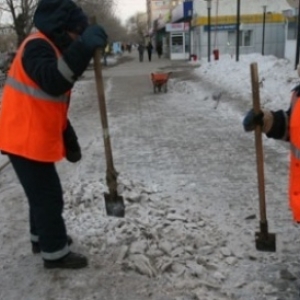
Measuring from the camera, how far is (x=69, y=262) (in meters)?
3.59

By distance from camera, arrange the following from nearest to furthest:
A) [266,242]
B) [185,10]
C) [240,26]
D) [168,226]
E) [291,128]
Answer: [291,128] → [266,242] → [168,226] → [240,26] → [185,10]

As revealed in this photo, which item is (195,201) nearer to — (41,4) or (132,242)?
(132,242)

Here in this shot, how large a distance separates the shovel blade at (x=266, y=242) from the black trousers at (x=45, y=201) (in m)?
1.40

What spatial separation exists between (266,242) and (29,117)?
1910 millimetres

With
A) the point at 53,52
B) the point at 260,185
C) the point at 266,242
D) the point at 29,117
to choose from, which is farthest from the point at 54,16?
the point at 266,242

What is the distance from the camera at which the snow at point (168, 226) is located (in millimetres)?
3404

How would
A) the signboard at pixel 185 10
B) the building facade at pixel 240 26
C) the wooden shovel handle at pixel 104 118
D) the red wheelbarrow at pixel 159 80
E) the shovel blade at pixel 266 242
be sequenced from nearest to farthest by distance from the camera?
the wooden shovel handle at pixel 104 118 → the shovel blade at pixel 266 242 → the red wheelbarrow at pixel 159 80 → the building facade at pixel 240 26 → the signboard at pixel 185 10

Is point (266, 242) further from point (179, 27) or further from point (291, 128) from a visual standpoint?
point (179, 27)

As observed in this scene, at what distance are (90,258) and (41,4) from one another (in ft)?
6.05

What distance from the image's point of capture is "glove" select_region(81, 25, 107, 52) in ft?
9.84

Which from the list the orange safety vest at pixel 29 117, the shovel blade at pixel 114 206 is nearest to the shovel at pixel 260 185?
the shovel blade at pixel 114 206

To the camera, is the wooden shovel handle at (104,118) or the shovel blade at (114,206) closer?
the wooden shovel handle at (104,118)

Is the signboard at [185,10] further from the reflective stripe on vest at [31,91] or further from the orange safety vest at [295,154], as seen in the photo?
the orange safety vest at [295,154]

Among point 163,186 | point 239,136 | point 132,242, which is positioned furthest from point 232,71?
point 132,242
